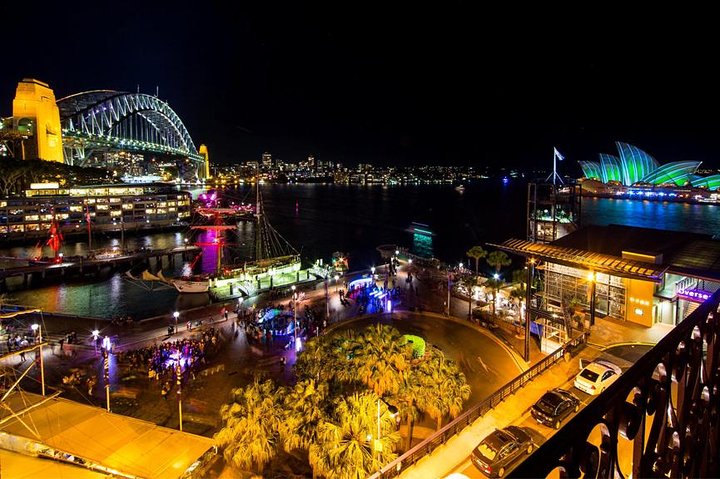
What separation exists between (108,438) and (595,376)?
40.0 feet

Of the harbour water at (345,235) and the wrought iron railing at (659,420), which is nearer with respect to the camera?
the wrought iron railing at (659,420)

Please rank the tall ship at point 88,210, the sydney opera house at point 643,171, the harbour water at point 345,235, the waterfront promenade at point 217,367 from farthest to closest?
1. the sydney opera house at point 643,171
2. the tall ship at point 88,210
3. the harbour water at point 345,235
4. the waterfront promenade at point 217,367

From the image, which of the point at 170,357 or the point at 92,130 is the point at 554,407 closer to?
the point at 170,357

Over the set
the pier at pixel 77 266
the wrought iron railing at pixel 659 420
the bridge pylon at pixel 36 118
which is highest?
the bridge pylon at pixel 36 118

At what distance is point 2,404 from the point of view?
368 inches

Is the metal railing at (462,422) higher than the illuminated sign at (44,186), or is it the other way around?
the illuminated sign at (44,186)

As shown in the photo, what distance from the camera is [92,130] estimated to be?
9850cm

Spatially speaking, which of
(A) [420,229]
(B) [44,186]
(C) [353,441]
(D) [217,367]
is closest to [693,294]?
(C) [353,441]

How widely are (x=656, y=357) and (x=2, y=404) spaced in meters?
11.8

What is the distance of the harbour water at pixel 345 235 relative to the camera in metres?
32.3

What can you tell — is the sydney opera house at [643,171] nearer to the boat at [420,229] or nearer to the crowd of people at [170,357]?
the boat at [420,229]

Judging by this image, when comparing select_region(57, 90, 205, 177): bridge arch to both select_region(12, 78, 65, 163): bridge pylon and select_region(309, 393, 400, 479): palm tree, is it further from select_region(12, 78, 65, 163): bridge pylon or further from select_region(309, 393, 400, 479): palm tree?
select_region(309, 393, 400, 479): palm tree

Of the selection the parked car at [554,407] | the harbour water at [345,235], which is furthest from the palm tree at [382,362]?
the harbour water at [345,235]

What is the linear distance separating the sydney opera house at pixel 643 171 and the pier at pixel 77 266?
4161 inches
